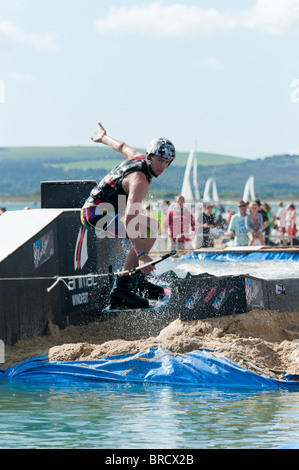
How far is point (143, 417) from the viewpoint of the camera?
6.57 m

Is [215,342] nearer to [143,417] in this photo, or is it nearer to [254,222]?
[143,417]

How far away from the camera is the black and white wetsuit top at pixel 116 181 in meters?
9.26

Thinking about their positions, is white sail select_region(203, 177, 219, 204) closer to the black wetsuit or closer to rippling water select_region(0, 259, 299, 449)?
the black wetsuit

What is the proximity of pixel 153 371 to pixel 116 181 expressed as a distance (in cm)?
253

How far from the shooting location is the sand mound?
8.34 m

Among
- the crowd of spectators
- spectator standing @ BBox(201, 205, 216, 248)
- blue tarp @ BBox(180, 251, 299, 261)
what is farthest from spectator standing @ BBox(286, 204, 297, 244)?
blue tarp @ BBox(180, 251, 299, 261)

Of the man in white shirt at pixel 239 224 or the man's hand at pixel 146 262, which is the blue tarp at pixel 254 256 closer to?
the man in white shirt at pixel 239 224

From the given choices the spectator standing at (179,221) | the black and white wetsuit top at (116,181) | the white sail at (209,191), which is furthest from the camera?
the white sail at (209,191)

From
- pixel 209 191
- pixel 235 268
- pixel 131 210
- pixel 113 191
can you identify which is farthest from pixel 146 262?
pixel 209 191

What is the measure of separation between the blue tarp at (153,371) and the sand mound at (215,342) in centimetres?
14

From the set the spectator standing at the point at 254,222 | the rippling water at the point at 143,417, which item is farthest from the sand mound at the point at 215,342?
the spectator standing at the point at 254,222

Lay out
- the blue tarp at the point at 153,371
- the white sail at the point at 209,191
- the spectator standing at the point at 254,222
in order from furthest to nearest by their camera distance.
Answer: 1. the white sail at the point at 209,191
2. the spectator standing at the point at 254,222
3. the blue tarp at the point at 153,371

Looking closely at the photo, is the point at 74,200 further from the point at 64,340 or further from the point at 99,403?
the point at 99,403
